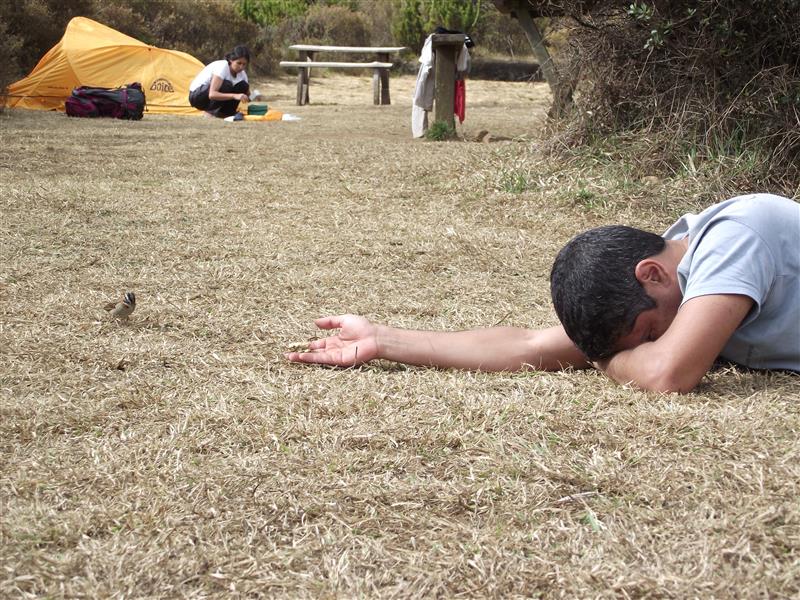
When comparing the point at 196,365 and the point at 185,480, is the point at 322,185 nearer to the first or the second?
the point at 196,365

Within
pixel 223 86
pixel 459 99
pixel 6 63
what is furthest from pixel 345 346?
pixel 6 63

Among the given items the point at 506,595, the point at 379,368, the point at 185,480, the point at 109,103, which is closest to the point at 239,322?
the point at 379,368

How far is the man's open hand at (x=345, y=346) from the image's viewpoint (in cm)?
269

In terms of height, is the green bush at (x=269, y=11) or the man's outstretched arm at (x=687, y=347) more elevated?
the green bush at (x=269, y=11)

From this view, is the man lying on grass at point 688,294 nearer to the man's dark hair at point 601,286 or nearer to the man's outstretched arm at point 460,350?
the man's dark hair at point 601,286

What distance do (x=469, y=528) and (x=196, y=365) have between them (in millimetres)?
1271

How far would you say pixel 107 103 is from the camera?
1167 centimetres

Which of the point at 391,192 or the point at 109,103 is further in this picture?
the point at 109,103

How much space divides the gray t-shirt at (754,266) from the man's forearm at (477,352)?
47 cm

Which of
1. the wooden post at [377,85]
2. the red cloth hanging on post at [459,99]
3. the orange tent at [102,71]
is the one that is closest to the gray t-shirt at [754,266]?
A: the red cloth hanging on post at [459,99]

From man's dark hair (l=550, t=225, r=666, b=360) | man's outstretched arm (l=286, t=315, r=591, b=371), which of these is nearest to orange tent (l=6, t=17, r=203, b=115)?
man's outstretched arm (l=286, t=315, r=591, b=371)

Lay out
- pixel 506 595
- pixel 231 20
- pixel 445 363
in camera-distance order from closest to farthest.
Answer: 1. pixel 506 595
2. pixel 445 363
3. pixel 231 20

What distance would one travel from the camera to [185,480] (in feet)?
6.36

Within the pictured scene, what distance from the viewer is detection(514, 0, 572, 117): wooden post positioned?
6723mm
